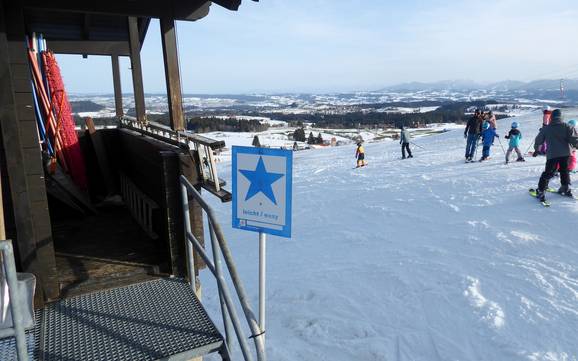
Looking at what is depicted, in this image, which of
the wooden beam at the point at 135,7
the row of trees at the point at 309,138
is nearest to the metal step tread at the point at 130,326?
the wooden beam at the point at 135,7

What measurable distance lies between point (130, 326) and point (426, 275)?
15.0 ft

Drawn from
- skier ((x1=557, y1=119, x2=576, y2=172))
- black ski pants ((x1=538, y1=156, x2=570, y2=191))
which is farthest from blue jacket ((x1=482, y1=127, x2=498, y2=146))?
black ski pants ((x1=538, y1=156, x2=570, y2=191))

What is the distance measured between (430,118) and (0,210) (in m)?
106

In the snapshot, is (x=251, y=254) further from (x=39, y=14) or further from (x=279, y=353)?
(x=39, y=14)

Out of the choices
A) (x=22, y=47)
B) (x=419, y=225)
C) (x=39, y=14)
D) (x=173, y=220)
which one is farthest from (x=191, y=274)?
(x=39, y=14)

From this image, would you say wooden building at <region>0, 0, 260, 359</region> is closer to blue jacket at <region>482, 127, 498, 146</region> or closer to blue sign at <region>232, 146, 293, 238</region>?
blue sign at <region>232, 146, 293, 238</region>

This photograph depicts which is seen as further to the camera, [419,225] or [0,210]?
[419,225]

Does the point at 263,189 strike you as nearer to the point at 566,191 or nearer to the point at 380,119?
the point at 566,191

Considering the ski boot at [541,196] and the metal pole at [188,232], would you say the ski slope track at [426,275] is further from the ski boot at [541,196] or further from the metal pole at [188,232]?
the metal pole at [188,232]

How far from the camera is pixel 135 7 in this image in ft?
16.4

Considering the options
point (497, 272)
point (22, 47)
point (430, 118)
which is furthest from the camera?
point (430, 118)

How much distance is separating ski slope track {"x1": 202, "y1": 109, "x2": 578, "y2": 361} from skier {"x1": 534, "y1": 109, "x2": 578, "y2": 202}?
47 cm

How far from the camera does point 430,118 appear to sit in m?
101

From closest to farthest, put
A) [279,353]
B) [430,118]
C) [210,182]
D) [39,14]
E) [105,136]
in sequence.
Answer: [210,182], [279,353], [105,136], [39,14], [430,118]
